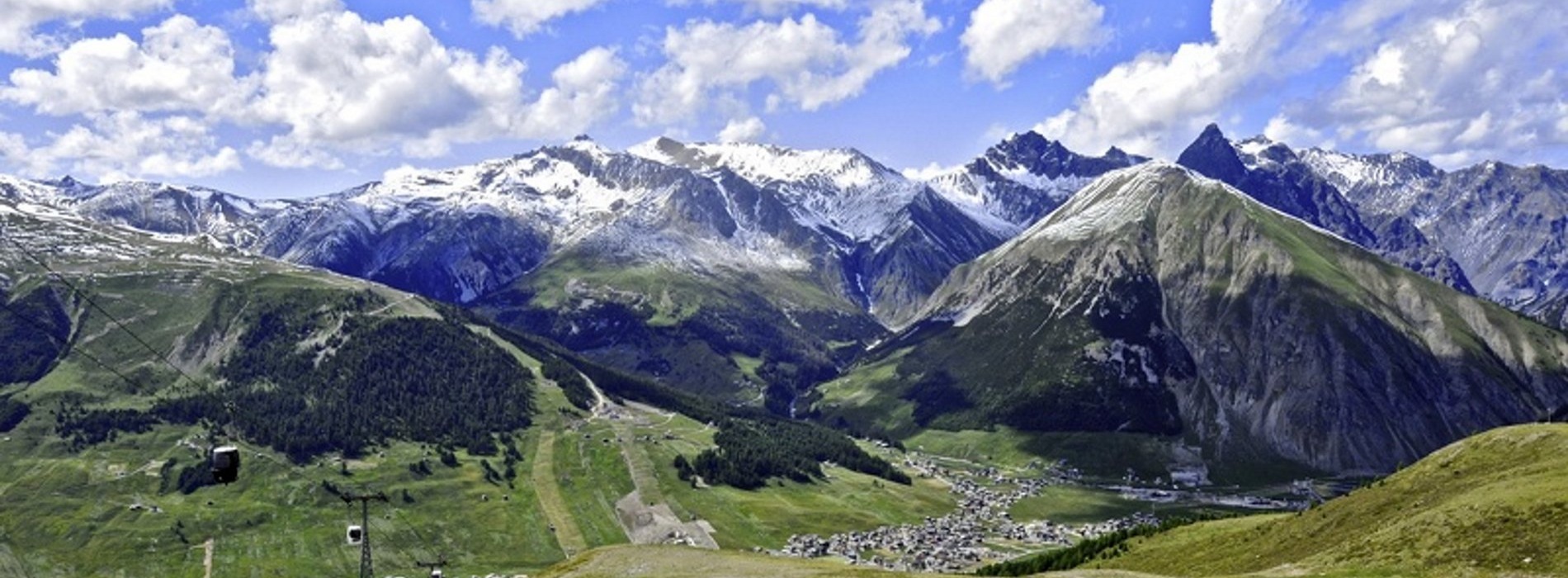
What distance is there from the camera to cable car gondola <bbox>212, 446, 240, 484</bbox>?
90625mm

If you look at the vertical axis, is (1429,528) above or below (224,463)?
below

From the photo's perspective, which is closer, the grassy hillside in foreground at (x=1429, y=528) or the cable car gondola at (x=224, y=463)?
the grassy hillside in foreground at (x=1429, y=528)

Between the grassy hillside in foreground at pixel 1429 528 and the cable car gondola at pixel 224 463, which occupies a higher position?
the cable car gondola at pixel 224 463

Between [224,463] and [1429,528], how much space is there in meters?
105

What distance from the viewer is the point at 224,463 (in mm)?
91625

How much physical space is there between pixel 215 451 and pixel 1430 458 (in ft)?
411

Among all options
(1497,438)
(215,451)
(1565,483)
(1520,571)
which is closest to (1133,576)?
(1520,571)

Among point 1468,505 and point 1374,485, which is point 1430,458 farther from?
point 1468,505

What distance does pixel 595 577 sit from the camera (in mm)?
118938

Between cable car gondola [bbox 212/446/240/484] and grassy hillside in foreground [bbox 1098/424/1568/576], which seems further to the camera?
cable car gondola [bbox 212/446/240/484]

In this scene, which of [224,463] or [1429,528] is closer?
[1429,528]

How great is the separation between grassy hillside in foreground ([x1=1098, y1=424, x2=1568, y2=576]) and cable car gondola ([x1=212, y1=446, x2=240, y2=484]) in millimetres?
93557

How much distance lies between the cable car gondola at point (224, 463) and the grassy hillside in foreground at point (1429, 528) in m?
93.6

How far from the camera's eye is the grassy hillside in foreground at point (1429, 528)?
3246 inches
